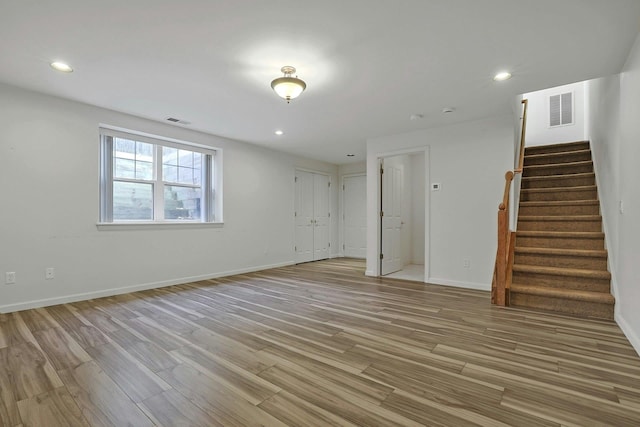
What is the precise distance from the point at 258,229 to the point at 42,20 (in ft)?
13.8

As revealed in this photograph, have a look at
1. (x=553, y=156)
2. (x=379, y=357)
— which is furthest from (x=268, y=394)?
(x=553, y=156)

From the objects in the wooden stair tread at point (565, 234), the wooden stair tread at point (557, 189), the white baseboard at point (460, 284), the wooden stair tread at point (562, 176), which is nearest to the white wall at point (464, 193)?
the white baseboard at point (460, 284)

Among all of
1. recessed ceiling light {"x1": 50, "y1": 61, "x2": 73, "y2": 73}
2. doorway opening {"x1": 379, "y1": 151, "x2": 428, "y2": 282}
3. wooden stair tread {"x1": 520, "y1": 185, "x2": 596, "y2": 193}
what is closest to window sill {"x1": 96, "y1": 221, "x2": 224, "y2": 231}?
recessed ceiling light {"x1": 50, "y1": 61, "x2": 73, "y2": 73}

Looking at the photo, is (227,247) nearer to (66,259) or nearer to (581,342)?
(66,259)

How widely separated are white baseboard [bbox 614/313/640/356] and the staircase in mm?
209

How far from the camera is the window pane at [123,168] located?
4.21 metres

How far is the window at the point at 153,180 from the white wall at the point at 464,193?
3.49 meters

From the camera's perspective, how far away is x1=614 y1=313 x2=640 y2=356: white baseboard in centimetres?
233

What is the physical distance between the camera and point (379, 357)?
2.23 m

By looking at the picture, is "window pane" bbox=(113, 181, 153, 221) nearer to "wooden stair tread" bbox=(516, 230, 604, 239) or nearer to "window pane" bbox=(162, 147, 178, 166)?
"window pane" bbox=(162, 147, 178, 166)

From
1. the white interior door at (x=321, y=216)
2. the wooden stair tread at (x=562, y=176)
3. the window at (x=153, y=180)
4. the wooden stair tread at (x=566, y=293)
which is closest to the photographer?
the wooden stair tread at (x=566, y=293)

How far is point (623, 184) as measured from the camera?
2.89m

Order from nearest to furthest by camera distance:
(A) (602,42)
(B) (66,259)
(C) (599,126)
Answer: (A) (602,42)
(B) (66,259)
(C) (599,126)

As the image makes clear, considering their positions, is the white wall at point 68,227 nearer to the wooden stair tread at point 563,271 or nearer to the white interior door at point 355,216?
the white interior door at point 355,216
